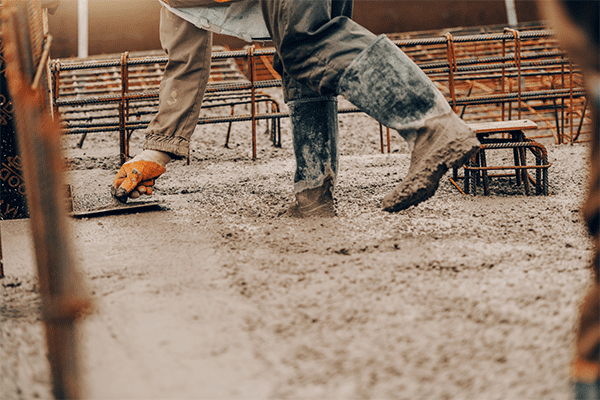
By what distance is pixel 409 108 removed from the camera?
4.58 feet

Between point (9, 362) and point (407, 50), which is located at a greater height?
point (407, 50)

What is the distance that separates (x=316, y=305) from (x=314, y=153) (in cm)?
96

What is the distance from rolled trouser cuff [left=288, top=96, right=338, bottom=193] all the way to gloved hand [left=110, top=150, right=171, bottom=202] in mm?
604

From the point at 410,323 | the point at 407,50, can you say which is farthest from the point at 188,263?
the point at 407,50

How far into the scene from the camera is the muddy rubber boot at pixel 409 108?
1354 millimetres

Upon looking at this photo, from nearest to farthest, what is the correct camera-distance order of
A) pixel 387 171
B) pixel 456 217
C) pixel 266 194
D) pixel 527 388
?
pixel 527 388 < pixel 456 217 < pixel 266 194 < pixel 387 171

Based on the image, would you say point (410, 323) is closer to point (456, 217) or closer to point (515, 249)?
point (515, 249)

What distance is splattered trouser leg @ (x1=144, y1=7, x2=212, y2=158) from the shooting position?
204cm

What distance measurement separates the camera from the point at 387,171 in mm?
2969

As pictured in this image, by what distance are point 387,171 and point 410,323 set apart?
2137mm

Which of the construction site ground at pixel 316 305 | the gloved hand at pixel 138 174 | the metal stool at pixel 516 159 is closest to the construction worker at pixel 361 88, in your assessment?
the construction site ground at pixel 316 305

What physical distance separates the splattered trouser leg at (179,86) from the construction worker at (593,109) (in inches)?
66.0

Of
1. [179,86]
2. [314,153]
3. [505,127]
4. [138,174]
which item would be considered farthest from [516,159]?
[138,174]

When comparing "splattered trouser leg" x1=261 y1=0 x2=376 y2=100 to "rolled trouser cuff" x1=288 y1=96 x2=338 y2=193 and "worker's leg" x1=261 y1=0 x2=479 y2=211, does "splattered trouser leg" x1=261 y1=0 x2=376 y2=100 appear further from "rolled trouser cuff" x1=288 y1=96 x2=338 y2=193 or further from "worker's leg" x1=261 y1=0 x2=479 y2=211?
"rolled trouser cuff" x1=288 y1=96 x2=338 y2=193
